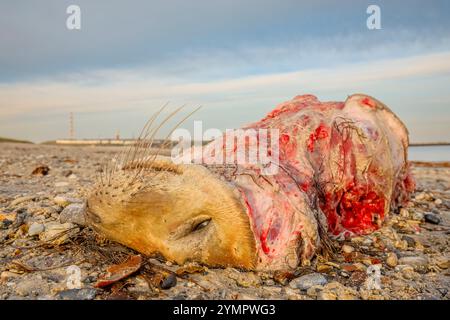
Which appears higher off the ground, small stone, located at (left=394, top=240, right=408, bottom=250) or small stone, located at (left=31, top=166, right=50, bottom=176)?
small stone, located at (left=31, top=166, right=50, bottom=176)

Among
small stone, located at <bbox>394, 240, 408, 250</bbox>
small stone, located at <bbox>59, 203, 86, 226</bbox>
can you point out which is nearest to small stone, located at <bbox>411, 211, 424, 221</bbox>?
small stone, located at <bbox>394, 240, 408, 250</bbox>

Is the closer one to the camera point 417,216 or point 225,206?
point 225,206

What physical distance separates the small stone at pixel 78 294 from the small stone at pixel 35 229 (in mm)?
1242

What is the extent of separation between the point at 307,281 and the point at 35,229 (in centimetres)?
240

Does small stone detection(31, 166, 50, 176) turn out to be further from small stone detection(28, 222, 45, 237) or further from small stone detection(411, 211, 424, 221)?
small stone detection(411, 211, 424, 221)

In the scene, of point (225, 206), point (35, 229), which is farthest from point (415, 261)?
point (35, 229)

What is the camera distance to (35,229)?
3.58m

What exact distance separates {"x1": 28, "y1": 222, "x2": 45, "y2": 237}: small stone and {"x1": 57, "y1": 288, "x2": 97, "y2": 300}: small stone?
1.24 metres

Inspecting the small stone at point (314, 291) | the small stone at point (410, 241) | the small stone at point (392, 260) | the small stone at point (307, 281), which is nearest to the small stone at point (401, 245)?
the small stone at point (410, 241)

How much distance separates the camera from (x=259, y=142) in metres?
3.28

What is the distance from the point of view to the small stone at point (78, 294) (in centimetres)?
244

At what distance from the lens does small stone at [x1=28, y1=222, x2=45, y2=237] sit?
11.7ft

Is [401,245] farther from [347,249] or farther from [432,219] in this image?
[432,219]
